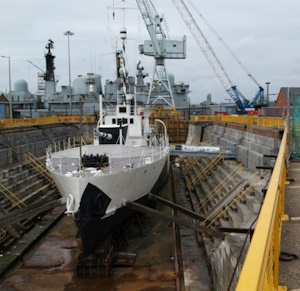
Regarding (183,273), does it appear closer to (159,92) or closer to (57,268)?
(57,268)

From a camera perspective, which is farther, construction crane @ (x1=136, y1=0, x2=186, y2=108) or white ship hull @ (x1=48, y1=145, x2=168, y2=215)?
construction crane @ (x1=136, y1=0, x2=186, y2=108)

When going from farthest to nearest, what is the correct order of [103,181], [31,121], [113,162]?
[31,121] → [113,162] → [103,181]

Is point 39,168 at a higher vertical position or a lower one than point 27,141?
lower

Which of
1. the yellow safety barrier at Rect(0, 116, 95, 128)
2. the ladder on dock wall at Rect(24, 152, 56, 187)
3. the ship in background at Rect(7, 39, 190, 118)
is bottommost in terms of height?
the ladder on dock wall at Rect(24, 152, 56, 187)

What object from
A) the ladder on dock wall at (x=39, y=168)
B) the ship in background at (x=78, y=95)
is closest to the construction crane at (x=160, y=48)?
the ship in background at (x=78, y=95)

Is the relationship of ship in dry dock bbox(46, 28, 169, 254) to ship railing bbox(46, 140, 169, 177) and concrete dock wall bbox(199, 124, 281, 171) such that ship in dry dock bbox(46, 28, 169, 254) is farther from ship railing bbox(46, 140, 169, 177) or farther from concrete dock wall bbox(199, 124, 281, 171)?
concrete dock wall bbox(199, 124, 281, 171)

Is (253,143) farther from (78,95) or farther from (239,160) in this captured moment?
(78,95)

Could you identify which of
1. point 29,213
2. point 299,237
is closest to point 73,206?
point 29,213

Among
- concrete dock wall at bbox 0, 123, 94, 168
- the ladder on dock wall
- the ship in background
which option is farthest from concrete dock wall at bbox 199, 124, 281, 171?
the ship in background

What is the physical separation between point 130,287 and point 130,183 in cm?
386

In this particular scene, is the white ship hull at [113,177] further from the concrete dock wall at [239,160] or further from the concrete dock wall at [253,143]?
the concrete dock wall at [253,143]

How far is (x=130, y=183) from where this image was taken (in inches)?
527

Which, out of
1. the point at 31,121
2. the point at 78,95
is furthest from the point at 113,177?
the point at 78,95

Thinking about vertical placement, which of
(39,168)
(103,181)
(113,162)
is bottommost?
(39,168)
